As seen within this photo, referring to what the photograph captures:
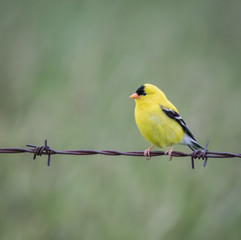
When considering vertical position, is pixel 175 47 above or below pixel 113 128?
above

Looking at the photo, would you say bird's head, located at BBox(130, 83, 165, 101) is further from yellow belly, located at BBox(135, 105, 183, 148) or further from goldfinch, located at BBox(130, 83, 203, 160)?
yellow belly, located at BBox(135, 105, 183, 148)

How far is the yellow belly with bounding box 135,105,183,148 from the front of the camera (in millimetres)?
3965

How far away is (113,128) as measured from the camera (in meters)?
5.80

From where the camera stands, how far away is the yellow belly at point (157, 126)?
3965mm

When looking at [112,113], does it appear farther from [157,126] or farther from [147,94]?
[157,126]

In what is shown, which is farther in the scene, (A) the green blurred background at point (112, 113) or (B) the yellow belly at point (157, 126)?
(A) the green blurred background at point (112, 113)

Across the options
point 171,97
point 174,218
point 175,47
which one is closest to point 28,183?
point 174,218

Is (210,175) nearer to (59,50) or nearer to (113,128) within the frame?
(113,128)

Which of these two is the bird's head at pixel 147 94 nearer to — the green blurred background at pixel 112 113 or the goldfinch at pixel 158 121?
the goldfinch at pixel 158 121

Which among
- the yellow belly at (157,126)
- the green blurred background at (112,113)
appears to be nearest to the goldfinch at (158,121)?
the yellow belly at (157,126)

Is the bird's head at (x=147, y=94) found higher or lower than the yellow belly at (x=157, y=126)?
higher

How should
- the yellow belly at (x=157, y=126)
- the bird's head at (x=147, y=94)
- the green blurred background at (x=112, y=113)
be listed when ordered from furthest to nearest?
the green blurred background at (x=112, y=113)
the bird's head at (x=147, y=94)
the yellow belly at (x=157, y=126)

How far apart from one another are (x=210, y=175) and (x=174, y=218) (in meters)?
0.80

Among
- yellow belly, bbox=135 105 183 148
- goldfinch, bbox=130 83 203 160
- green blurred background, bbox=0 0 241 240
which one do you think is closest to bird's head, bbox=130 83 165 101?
goldfinch, bbox=130 83 203 160
